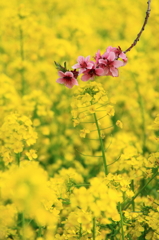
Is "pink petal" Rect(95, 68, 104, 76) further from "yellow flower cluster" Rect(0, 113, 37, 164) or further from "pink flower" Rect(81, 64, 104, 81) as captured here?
"yellow flower cluster" Rect(0, 113, 37, 164)

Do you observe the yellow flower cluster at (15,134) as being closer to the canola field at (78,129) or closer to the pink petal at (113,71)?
the canola field at (78,129)

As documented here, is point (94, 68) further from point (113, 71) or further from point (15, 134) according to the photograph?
point (15, 134)

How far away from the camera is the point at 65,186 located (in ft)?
5.51

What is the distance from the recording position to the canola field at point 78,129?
4.41ft

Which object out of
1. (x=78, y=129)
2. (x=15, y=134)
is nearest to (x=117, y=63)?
(x=15, y=134)

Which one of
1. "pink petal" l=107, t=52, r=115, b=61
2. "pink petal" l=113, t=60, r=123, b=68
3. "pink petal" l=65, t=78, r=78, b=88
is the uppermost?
"pink petal" l=107, t=52, r=115, b=61

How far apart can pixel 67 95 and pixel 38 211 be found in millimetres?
2109

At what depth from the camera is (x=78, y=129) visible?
117 inches

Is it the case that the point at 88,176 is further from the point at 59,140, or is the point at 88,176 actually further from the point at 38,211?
the point at 38,211

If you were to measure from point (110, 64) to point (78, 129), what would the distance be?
1396 millimetres

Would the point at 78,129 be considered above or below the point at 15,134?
above

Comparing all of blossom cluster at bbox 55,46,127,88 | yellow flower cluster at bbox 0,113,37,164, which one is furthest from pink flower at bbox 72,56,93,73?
yellow flower cluster at bbox 0,113,37,164

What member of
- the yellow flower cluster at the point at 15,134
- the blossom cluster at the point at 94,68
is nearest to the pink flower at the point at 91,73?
the blossom cluster at the point at 94,68

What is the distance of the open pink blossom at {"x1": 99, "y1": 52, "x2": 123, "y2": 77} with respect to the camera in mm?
1589
